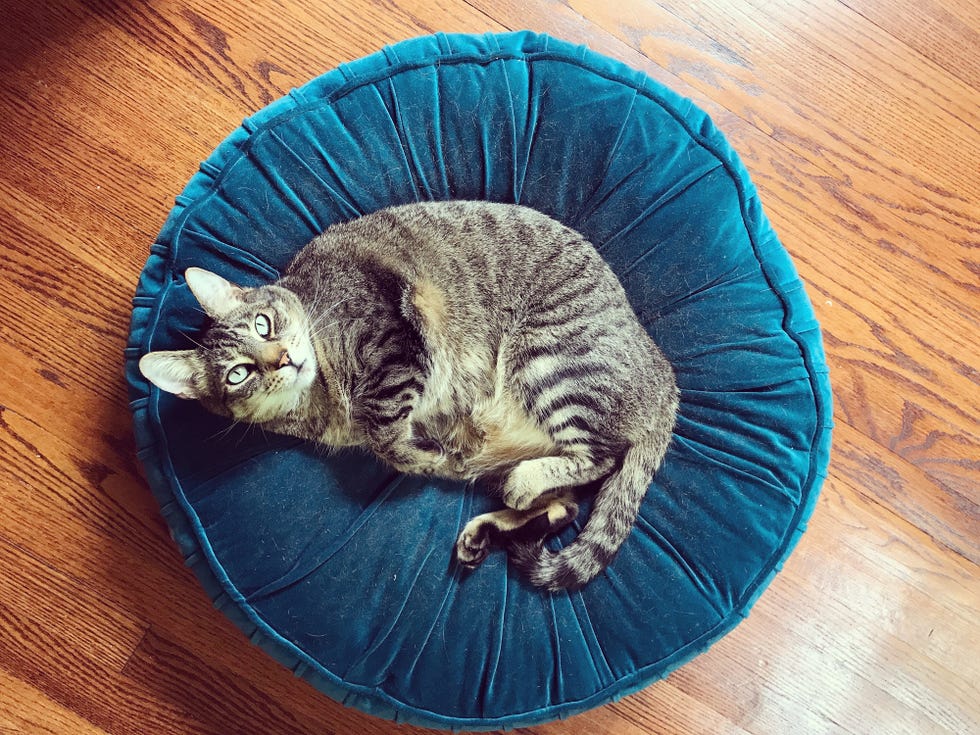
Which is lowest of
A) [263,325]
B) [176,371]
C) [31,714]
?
[31,714]

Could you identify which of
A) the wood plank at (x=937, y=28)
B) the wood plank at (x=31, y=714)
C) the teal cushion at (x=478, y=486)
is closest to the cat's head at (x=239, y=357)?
the teal cushion at (x=478, y=486)

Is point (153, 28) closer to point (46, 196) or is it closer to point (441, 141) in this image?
point (46, 196)

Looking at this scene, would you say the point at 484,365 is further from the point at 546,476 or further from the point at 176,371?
the point at 176,371

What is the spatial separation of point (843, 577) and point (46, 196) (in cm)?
246

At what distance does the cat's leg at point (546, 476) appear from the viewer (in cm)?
157

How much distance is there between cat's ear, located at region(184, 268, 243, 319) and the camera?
1.47 meters

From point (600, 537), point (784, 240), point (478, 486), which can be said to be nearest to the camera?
point (600, 537)

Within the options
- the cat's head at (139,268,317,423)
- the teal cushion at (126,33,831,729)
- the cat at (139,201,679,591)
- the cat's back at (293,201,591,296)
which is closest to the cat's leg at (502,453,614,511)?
the cat at (139,201,679,591)

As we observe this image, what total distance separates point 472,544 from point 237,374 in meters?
0.66

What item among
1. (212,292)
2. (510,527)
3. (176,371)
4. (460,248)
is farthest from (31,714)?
(460,248)

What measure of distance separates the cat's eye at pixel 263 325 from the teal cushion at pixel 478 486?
0.76 feet

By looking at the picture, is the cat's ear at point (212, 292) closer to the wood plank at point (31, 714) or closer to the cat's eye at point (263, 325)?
the cat's eye at point (263, 325)

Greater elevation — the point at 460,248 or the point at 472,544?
the point at 460,248

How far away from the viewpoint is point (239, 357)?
4.86ft
